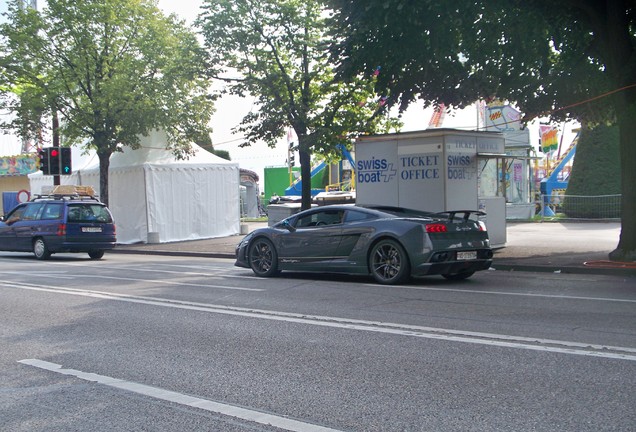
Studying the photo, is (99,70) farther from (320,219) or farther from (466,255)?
(466,255)

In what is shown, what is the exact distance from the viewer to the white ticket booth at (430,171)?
16.4m

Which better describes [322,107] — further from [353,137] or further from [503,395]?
[503,395]

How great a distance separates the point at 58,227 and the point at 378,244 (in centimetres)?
1139

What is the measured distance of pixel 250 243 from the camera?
13.3 meters

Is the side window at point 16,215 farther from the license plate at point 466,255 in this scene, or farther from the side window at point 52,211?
the license plate at point 466,255

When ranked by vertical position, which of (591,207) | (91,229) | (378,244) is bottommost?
(378,244)

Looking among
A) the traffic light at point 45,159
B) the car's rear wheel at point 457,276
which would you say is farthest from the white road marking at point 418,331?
the traffic light at point 45,159

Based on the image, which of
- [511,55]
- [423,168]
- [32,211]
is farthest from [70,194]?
[511,55]

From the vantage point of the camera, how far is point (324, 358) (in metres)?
6.34

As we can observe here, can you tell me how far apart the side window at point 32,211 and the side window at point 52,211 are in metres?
0.24

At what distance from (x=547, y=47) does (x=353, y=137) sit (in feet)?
19.7

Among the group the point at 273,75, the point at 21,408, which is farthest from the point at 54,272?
the point at 21,408

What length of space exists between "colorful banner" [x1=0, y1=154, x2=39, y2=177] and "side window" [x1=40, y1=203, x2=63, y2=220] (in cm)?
2944

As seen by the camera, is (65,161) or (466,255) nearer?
(466,255)
